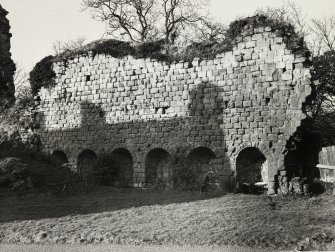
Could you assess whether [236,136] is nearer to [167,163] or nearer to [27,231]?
[167,163]

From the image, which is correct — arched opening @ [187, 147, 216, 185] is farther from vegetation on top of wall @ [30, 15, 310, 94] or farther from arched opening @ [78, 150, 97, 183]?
arched opening @ [78, 150, 97, 183]

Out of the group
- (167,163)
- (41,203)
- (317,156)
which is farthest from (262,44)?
(41,203)

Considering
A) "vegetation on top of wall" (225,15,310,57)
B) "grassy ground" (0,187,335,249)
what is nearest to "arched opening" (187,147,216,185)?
"grassy ground" (0,187,335,249)

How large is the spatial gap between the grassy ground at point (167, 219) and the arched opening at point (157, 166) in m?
2.77

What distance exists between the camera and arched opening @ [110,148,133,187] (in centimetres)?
1620

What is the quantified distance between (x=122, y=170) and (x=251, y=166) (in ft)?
16.0

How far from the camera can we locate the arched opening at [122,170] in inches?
638

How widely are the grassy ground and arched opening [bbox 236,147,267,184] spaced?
168 centimetres

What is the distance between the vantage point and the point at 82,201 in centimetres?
1187

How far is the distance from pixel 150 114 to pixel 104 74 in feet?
8.59

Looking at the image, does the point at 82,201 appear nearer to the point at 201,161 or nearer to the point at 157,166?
the point at 157,166

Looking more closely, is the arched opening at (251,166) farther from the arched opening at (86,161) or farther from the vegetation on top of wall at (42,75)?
the vegetation on top of wall at (42,75)

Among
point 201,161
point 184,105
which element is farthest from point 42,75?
point 201,161

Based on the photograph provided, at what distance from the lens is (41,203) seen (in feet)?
37.9
